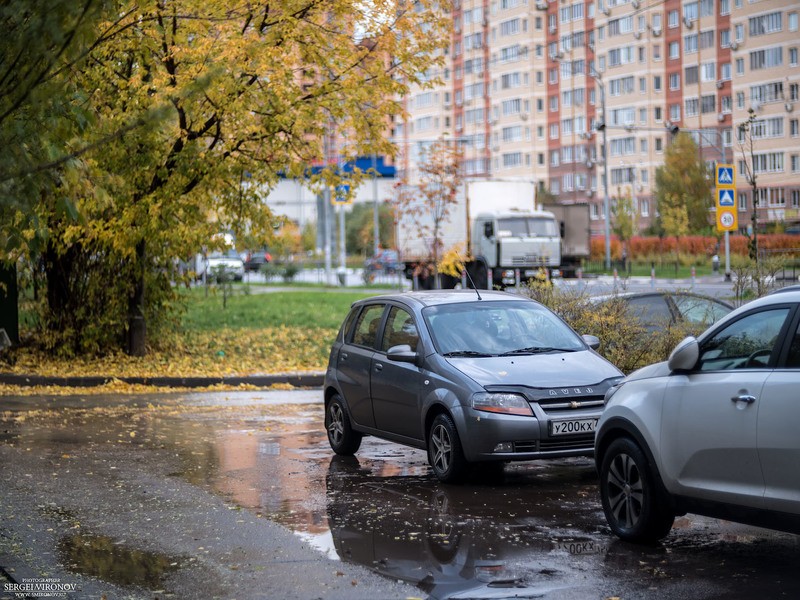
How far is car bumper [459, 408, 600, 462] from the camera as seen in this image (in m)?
9.40

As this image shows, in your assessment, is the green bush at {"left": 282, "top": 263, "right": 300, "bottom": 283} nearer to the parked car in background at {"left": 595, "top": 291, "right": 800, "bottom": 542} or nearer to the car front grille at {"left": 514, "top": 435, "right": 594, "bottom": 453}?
the car front grille at {"left": 514, "top": 435, "right": 594, "bottom": 453}

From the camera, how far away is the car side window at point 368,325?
11469mm

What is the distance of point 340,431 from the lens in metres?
11.8

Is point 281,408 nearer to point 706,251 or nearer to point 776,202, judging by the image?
point 706,251

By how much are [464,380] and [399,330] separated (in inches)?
56.5

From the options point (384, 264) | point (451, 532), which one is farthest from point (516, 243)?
point (451, 532)

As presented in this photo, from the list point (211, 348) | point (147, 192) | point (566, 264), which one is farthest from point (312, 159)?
point (566, 264)

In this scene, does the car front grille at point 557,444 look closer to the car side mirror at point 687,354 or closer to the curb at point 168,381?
the car side mirror at point 687,354

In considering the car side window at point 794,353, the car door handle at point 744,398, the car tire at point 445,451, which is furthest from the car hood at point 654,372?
the car tire at point 445,451

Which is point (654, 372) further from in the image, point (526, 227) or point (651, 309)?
point (526, 227)

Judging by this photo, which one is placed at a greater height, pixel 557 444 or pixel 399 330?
pixel 399 330

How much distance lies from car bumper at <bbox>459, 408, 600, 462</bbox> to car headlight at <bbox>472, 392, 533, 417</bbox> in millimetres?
40

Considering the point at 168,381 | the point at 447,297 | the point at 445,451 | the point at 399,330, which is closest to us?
the point at 445,451

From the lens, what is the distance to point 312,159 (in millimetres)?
19906
